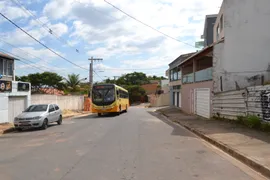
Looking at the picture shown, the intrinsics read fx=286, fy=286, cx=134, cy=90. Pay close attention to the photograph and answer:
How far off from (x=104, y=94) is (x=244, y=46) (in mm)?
14213

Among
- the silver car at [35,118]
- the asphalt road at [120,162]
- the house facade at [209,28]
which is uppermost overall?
the house facade at [209,28]

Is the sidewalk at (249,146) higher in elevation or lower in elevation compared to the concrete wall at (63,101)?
lower

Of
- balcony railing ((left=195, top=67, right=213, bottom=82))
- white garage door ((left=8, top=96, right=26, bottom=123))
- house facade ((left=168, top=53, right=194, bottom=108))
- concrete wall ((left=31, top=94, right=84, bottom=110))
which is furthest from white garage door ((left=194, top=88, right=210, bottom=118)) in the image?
concrete wall ((left=31, top=94, right=84, bottom=110))

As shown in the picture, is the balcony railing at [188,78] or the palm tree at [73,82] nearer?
the balcony railing at [188,78]

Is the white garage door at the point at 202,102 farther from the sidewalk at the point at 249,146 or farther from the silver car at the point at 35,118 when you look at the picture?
the silver car at the point at 35,118

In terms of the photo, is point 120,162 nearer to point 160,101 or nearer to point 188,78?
point 188,78

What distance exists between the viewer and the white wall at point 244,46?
1912 cm

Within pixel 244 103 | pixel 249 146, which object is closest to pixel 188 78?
pixel 244 103

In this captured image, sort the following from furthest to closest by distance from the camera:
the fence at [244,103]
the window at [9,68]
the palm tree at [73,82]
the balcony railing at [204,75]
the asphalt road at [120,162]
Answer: the palm tree at [73,82], the window at [9,68], the balcony railing at [204,75], the fence at [244,103], the asphalt road at [120,162]

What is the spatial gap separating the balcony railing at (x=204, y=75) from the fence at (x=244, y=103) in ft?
7.28

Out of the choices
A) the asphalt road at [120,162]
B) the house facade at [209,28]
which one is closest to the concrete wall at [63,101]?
the asphalt road at [120,162]

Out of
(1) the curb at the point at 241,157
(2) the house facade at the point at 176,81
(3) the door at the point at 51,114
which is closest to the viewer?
(1) the curb at the point at 241,157

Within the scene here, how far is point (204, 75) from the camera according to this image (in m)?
23.9

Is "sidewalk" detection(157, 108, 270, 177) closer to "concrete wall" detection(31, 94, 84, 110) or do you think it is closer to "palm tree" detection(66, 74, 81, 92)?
"concrete wall" detection(31, 94, 84, 110)
